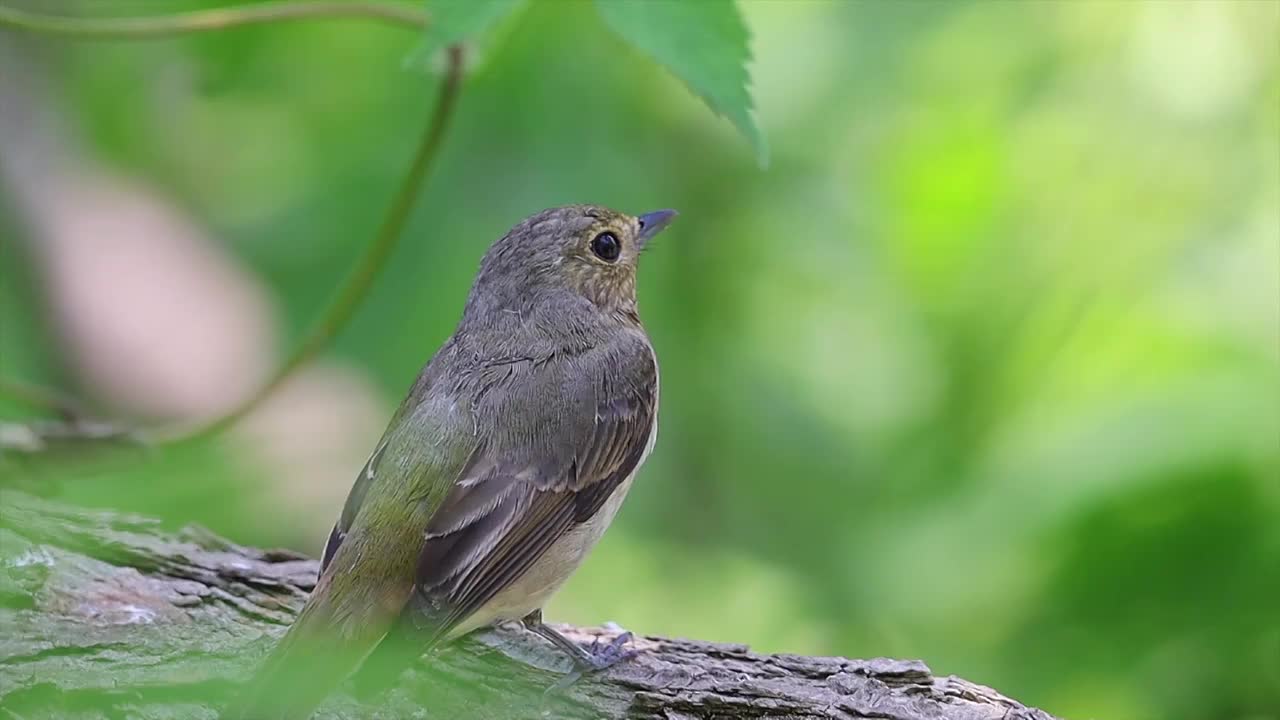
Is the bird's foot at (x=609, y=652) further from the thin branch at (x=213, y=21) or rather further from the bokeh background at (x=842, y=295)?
the thin branch at (x=213, y=21)

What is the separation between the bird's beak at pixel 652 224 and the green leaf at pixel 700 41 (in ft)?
6.31

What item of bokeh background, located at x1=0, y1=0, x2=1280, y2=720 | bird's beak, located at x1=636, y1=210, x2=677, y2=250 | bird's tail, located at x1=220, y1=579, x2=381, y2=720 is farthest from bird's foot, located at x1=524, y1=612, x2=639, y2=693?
bird's beak, located at x1=636, y1=210, x2=677, y2=250

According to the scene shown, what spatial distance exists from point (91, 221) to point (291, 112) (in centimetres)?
151

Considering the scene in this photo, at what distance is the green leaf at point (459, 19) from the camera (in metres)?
3.16

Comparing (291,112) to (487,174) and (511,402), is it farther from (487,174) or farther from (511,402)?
(511,402)

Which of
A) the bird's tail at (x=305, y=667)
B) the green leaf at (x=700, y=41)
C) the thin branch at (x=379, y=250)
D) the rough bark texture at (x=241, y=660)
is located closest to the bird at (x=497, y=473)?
the bird's tail at (x=305, y=667)

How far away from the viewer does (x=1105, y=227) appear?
6.29 meters

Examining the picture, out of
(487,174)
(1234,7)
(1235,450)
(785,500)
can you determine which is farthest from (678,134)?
(1235,450)

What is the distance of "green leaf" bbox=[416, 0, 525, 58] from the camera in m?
3.16

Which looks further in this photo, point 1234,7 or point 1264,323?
point 1234,7

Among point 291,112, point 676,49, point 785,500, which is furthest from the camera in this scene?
point 291,112

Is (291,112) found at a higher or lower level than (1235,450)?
higher

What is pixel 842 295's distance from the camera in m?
6.92

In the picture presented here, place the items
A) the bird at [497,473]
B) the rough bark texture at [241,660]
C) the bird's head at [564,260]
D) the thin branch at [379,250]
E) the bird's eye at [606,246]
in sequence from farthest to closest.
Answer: the bird's eye at [606,246]
the bird's head at [564,260]
the thin branch at [379,250]
the bird at [497,473]
the rough bark texture at [241,660]
